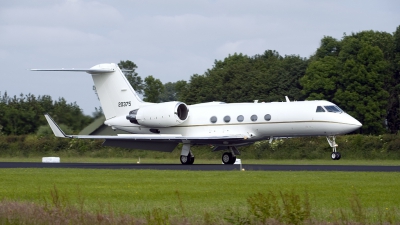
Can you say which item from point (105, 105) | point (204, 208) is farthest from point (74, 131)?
point (204, 208)

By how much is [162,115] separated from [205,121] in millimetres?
2136

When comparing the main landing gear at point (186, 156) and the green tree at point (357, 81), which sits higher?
the green tree at point (357, 81)

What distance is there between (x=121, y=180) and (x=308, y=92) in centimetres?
4622

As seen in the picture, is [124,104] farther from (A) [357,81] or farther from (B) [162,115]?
(A) [357,81]

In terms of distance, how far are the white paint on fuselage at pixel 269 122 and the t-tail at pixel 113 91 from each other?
2313 mm

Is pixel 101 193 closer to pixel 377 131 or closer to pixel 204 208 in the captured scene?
pixel 204 208

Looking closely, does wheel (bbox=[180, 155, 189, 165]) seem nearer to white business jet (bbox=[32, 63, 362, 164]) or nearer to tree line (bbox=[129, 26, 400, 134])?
white business jet (bbox=[32, 63, 362, 164])

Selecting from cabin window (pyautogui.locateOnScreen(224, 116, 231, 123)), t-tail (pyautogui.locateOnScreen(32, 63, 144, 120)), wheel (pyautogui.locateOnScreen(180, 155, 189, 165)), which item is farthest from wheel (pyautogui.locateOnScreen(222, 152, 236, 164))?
t-tail (pyautogui.locateOnScreen(32, 63, 144, 120))

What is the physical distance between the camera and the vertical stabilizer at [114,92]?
38.3m

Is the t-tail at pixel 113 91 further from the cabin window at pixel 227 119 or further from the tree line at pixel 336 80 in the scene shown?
the tree line at pixel 336 80

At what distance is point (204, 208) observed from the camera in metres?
14.1

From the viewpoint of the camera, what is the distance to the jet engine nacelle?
35562 mm

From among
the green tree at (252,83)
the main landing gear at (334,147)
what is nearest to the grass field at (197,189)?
the main landing gear at (334,147)

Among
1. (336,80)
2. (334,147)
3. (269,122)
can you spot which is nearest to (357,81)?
(336,80)
